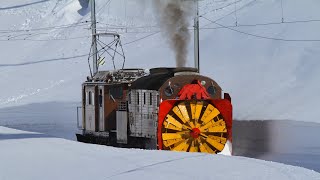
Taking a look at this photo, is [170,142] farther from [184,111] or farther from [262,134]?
[262,134]

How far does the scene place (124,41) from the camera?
5722 centimetres

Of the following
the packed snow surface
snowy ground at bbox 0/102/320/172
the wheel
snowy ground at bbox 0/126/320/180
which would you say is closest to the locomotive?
the wheel

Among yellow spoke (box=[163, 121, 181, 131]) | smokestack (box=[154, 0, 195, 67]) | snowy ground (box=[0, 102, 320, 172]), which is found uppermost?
smokestack (box=[154, 0, 195, 67])

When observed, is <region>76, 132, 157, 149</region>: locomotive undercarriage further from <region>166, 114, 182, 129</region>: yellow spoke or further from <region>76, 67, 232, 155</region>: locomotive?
<region>166, 114, 182, 129</region>: yellow spoke

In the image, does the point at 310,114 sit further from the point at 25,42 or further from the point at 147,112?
the point at 25,42

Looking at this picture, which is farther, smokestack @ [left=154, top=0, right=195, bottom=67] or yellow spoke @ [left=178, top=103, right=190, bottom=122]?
smokestack @ [left=154, top=0, right=195, bottom=67]

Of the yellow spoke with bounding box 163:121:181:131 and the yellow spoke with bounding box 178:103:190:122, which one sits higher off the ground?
the yellow spoke with bounding box 178:103:190:122

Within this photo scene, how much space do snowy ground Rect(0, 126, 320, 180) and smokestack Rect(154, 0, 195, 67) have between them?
8623 mm

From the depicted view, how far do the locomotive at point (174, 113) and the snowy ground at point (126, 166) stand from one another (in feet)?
9.05

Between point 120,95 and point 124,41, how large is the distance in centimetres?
3932

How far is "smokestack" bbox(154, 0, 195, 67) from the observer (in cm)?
2061

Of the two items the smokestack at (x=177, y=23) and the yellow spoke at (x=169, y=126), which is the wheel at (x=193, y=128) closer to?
the yellow spoke at (x=169, y=126)

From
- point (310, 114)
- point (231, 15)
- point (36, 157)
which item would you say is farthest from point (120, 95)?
point (231, 15)

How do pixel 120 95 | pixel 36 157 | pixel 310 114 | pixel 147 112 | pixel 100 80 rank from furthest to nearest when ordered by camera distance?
pixel 310 114 → pixel 100 80 → pixel 120 95 → pixel 147 112 → pixel 36 157
